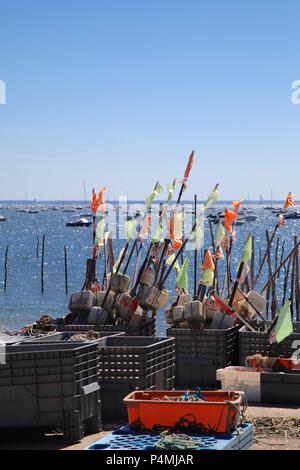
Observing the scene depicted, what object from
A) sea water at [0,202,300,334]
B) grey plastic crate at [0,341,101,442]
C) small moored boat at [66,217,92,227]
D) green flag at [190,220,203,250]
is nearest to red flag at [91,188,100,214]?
green flag at [190,220,203,250]

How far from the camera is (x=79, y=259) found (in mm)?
104000

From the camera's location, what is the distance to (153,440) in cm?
1043

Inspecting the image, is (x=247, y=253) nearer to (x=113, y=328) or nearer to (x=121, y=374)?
(x=113, y=328)

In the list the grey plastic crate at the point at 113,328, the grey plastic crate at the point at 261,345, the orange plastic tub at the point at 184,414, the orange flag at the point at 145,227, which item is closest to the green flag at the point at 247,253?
the orange flag at the point at 145,227

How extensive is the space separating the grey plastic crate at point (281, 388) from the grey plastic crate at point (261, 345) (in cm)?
117

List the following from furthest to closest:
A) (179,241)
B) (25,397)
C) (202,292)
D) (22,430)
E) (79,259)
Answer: (79,259) < (179,241) < (202,292) < (22,430) < (25,397)

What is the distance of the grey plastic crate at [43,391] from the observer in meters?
11.7

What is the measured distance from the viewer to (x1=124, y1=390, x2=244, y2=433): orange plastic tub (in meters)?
10.7

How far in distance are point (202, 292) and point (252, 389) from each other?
394 cm

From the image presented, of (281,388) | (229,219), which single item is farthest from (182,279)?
(281,388)

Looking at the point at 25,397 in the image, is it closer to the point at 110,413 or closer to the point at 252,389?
the point at 110,413

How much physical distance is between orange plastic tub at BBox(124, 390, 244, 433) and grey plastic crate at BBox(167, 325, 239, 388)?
4.26 m

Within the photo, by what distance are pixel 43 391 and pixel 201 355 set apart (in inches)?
182
